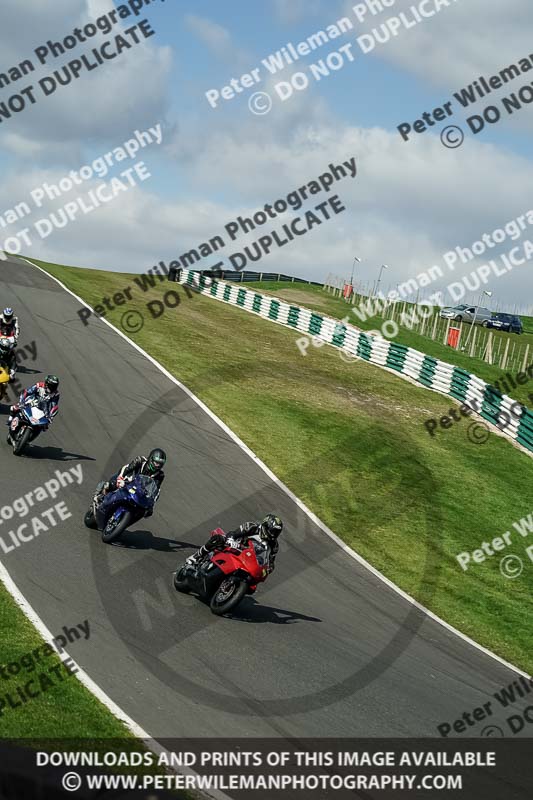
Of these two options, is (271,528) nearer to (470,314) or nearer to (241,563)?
(241,563)

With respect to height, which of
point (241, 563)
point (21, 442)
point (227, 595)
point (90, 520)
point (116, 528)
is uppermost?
point (21, 442)

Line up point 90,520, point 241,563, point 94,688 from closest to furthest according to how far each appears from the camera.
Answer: point 94,688, point 241,563, point 90,520

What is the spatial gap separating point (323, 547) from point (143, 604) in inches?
244

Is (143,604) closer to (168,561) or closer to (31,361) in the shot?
(168,561)

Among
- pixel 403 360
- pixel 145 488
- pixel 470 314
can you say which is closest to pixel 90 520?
pixel 145 488

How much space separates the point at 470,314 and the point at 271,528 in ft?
182

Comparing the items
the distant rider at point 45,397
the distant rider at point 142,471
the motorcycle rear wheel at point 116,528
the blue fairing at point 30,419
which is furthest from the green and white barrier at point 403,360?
the motorcycle rear wheel at point 116,528

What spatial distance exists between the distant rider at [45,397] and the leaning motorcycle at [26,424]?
0.17 feet

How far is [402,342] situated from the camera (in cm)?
4438

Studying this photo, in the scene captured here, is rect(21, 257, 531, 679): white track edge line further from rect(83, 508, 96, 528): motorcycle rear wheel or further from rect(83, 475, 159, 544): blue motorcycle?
rect(83, 508, 96, 528): motorcycle rear wheel

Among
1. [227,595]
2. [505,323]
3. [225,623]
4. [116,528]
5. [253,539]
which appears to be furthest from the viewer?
[505,323]

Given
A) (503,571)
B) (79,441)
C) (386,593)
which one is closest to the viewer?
(386,593)

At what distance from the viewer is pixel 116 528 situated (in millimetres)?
15320

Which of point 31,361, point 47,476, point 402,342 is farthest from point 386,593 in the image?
point 402,342
